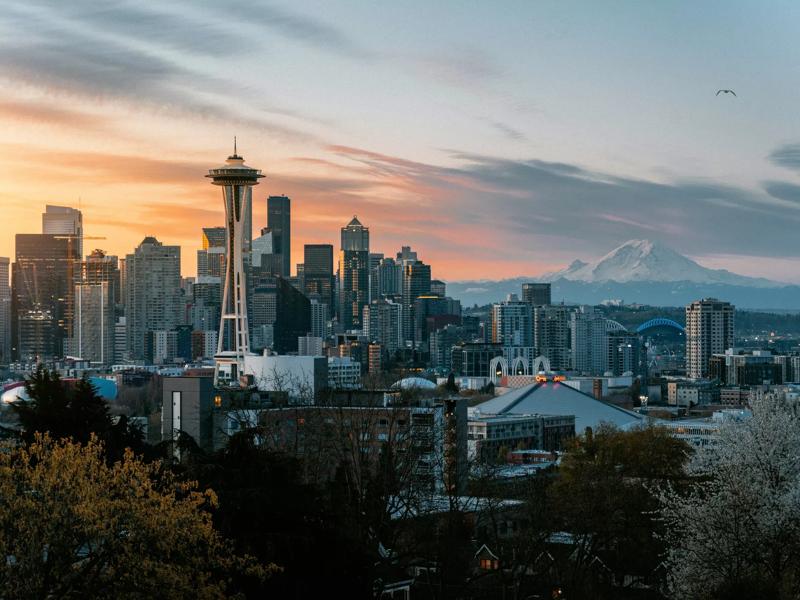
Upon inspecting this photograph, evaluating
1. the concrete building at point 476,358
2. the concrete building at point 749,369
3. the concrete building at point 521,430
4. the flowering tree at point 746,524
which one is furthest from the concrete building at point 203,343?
the flowering tree at point 746,524

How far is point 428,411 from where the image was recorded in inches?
1495

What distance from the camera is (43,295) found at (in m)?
185

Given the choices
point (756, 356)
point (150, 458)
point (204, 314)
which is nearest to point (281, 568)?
point (150, 458)

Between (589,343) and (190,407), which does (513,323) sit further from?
(190,407)

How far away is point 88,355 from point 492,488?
494ft

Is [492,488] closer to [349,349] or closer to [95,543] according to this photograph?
[95,543]

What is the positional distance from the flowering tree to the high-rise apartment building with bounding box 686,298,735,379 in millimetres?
132547

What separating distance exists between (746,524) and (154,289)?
568 ft

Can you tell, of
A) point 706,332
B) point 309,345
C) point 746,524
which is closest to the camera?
point 746,524

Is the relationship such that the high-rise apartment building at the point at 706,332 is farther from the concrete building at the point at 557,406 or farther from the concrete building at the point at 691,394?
the concrete building at the point at 557,406

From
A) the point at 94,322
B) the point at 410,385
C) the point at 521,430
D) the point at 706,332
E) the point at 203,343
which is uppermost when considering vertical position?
the point at 94,322

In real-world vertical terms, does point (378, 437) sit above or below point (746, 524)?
above

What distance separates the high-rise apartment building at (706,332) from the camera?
154 meters

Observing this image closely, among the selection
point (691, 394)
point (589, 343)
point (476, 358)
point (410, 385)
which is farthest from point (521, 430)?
point (589, 343)
